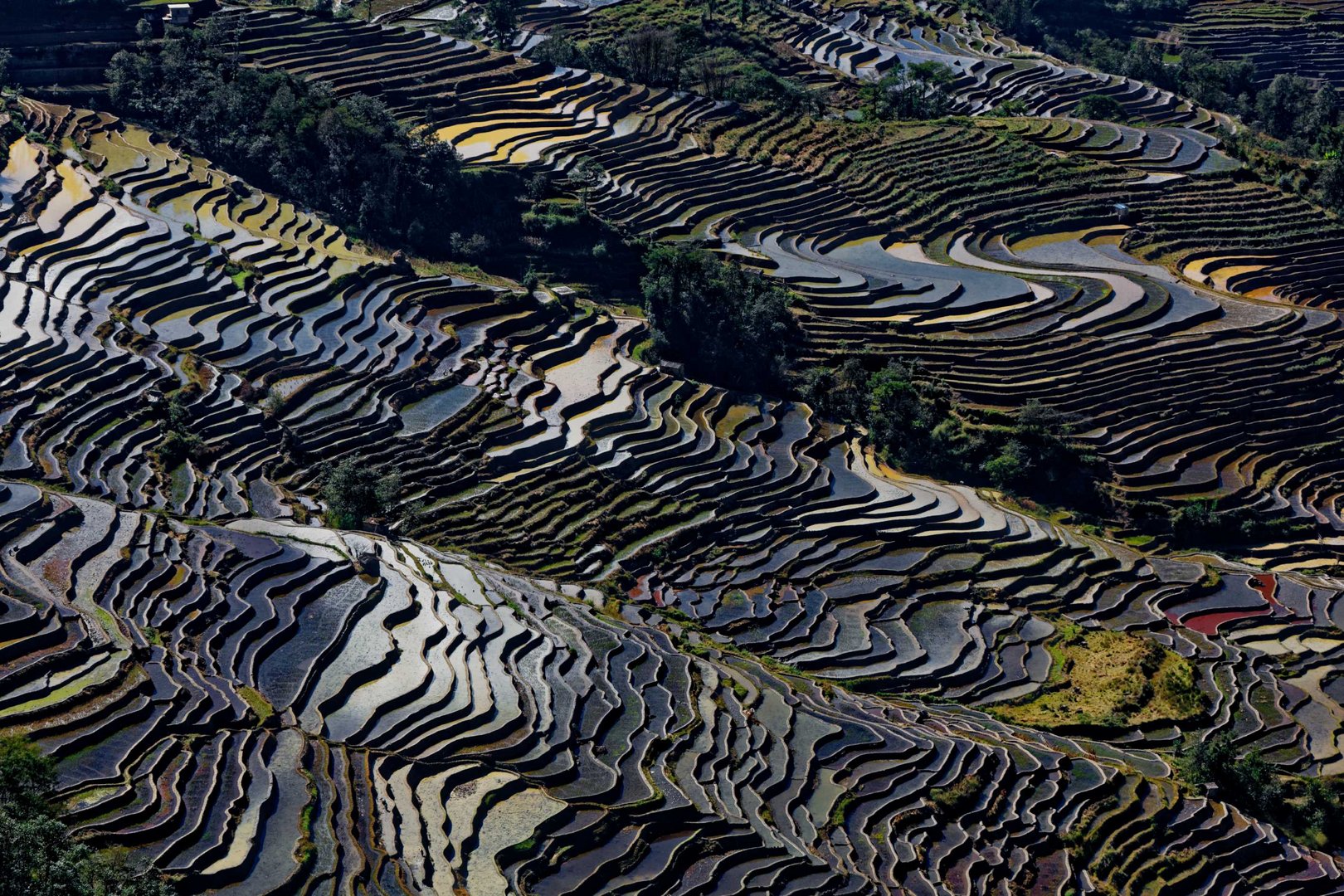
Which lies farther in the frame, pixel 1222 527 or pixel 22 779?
pixel 1222 527

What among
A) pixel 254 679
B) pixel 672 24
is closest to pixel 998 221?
pixel 672 24

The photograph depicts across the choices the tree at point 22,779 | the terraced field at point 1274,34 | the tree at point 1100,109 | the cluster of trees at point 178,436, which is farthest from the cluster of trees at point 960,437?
the terraced field at point 1274,34

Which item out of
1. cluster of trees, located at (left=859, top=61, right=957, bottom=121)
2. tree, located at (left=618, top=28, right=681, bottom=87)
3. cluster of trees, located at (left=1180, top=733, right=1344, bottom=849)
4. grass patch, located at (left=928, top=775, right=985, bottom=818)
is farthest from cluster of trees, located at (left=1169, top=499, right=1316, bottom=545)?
tree, located at (left=618, top=28, right=681, bottom=87)

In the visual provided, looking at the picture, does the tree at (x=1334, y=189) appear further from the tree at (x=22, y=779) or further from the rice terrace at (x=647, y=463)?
the tree at (x=22, y=779)

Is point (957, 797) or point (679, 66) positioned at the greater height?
point (679, 66)

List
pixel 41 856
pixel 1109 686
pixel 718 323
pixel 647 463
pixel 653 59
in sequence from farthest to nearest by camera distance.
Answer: pixel 653 59, pixel 718 323, pixel 647 463, pixel 1109 686, pixel 41 856

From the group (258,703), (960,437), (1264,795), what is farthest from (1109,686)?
(258,703)

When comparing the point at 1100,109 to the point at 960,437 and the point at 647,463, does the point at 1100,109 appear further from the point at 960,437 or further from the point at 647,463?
the point at 647,463
